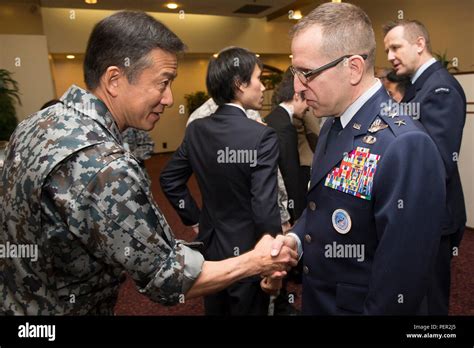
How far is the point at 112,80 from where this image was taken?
1108mm

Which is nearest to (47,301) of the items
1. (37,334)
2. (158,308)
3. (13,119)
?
(37,334)

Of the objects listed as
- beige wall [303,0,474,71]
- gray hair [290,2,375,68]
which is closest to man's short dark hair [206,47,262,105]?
gray hair [290,2,375,68]

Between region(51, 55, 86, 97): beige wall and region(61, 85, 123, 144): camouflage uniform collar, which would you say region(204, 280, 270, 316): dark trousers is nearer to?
region(61, 85, 123, 144): camouflage uniform collar

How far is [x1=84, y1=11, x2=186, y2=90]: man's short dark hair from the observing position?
1.09m

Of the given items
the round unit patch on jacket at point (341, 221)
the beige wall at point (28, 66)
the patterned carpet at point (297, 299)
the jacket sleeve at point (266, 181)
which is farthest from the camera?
the beige wall at point (28, 66)

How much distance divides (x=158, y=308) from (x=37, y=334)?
174cm

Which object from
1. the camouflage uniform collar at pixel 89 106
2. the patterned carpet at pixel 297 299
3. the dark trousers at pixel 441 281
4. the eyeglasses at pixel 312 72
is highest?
the eyeglasses at pixel 312 72

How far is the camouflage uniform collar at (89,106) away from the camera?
39.9 inches

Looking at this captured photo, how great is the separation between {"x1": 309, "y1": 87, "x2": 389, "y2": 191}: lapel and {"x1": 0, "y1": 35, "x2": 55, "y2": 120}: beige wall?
715cm

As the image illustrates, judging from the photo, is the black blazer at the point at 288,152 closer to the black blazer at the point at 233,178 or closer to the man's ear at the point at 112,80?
the black blazer at the point at 233,178

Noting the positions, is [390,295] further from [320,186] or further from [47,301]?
[47,301]

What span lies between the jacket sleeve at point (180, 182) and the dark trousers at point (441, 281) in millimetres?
1272

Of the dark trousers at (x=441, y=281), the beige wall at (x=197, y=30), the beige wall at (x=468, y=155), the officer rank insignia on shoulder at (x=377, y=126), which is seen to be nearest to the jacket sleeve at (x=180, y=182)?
the officer rank insignia on shoulder at (x=377, y=126)

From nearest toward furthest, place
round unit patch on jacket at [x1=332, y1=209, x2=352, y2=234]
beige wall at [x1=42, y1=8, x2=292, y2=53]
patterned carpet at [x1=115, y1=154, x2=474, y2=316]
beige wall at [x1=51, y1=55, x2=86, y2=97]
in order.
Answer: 1. round unit patch on jacket at [x1=332, y1=209, x2=352, y2=234]
2. patterned carpet at [x1=115, y1=154, x2=474, y2=316]
3. beige wall at [x1=42, y1=8, x2=292, y2=53]
4. beige wall at [x1=51, y1=55, x2=86, y2=97]
